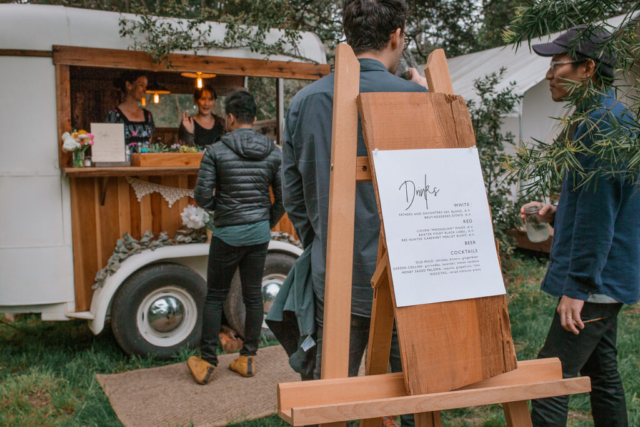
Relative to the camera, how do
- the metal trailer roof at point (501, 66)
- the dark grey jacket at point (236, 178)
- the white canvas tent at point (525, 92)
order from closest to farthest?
the dark grey jacket at point (236, 178) < the metal trailer roof at point (501, 66) < the white canvas tent at point (525, 92)

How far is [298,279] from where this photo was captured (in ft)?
7.50

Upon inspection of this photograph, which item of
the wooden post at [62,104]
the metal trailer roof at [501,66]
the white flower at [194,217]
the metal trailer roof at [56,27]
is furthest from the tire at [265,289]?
the metal trailer roof at [501,66]

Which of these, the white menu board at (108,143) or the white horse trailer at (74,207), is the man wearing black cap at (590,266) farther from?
the white menu board at (108,143)

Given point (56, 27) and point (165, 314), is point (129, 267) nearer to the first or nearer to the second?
point (165, 314)

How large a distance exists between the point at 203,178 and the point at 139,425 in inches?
63.4

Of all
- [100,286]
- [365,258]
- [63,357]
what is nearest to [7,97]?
[100,286]

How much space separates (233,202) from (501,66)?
21.0 feet

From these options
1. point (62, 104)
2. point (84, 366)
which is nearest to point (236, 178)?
point (62, 104)

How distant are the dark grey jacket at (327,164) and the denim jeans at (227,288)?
2.05m

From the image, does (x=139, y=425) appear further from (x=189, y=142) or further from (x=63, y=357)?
(x=189, y=142)

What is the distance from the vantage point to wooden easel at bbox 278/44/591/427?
166cm

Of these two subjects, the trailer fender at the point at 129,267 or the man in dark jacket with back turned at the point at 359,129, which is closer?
the man in dark jacket with back turned at the point at 359,129

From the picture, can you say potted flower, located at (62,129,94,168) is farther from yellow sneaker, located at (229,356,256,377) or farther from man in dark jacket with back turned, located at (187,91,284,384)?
yellow sneaker, located at (229,356,256,377)

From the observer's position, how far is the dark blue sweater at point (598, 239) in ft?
7.20
